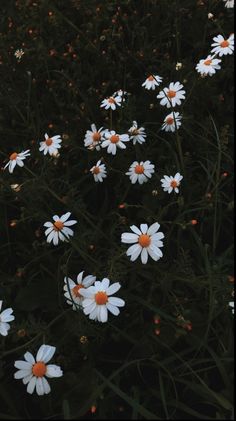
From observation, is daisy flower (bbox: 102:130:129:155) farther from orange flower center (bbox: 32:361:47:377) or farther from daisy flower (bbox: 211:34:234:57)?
orange flower center (bbox: 32:361:47:377)

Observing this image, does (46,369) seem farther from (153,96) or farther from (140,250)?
(153,96)

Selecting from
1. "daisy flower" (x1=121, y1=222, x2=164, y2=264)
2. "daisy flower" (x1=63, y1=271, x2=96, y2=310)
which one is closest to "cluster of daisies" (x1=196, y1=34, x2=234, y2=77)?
"daisy flower" (x1=121, y1=222, x2=164, y2=264)

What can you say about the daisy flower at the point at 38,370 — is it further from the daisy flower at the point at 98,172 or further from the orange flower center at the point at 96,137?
the orange flower center at the point at 96,137

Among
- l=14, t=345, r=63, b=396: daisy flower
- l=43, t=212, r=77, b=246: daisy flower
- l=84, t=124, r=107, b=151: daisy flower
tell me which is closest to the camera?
l=14, t=345, r=63, b=396: daisy flower

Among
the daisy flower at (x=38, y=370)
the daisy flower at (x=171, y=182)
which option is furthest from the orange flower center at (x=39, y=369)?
the daisy flower at (x=171, y=182)

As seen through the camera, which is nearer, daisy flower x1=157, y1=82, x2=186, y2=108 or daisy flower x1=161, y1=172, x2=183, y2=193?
daisy flower x1=161, y1=172, x2=183, y2=193
